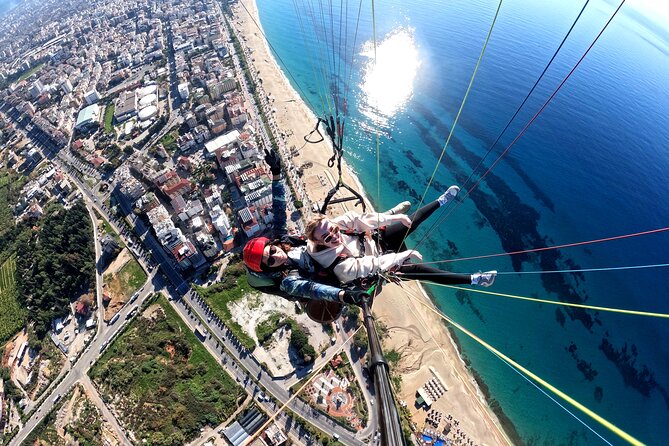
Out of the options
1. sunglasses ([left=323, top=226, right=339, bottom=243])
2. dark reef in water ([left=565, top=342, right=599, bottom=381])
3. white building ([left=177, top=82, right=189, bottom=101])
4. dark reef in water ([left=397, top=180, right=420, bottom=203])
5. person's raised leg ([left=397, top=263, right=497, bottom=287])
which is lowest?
dark reef in water ([left=565, top=342, right=599, bottom=381])

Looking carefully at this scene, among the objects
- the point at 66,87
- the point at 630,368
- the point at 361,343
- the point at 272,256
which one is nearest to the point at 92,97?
the point at 66,87

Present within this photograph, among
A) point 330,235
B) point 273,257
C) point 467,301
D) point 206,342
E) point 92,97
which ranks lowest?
point 467,301

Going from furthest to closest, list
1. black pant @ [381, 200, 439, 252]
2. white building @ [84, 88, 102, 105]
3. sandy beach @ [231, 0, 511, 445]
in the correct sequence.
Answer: white building @ [84, 88, 102, 105] < sandy beach @ [231, 0, 511, 445] < black pant @ [381, 200, 439, 252]

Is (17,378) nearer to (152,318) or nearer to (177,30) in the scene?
(152,318)

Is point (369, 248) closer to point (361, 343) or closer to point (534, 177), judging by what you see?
point (361, 343)

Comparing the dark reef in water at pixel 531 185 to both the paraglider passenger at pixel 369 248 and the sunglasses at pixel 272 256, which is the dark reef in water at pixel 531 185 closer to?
the paraglider passenger at pixel 369 248

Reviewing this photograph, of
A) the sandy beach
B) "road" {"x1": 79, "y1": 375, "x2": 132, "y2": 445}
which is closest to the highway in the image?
"road" {"x1": 79, "y1": 375, "x2": 132, "y2": 445}

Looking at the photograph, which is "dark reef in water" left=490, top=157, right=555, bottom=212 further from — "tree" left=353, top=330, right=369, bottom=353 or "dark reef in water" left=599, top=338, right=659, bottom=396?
"tree" left=353, top=330, right=369, bottom=353
